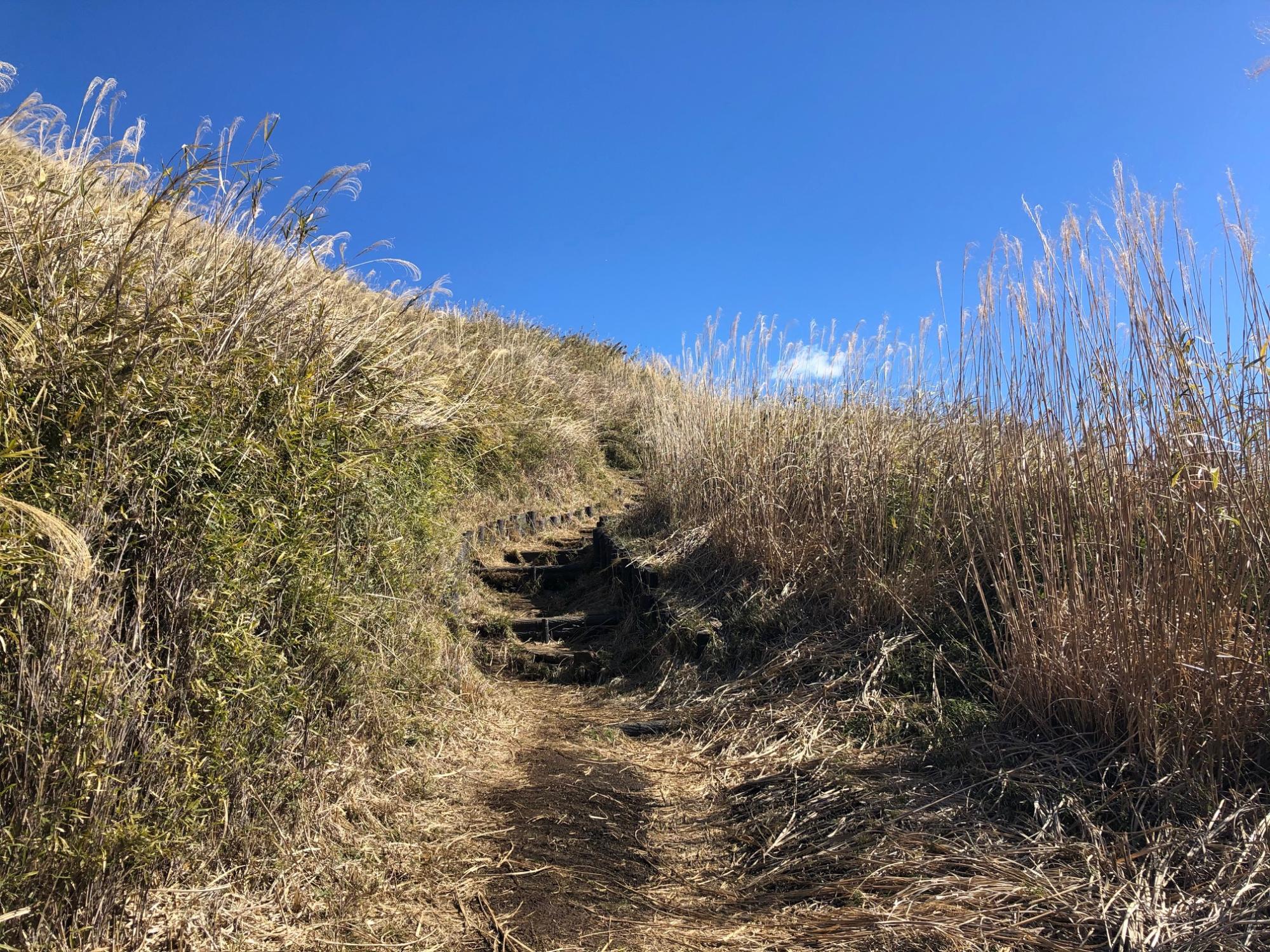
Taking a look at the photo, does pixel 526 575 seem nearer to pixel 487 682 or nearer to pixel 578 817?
pixel 487 682

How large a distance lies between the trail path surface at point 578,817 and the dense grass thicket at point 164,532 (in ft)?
2.42

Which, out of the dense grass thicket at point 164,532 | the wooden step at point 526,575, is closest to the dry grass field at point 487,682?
the dense grass thicket at point 164,532

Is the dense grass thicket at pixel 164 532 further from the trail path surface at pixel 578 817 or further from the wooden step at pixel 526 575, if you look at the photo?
the wooden step at pixel 526 575

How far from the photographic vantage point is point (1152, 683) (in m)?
2.65

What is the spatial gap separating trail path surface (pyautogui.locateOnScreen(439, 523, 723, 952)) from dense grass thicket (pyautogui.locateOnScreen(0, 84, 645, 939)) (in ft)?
2.42

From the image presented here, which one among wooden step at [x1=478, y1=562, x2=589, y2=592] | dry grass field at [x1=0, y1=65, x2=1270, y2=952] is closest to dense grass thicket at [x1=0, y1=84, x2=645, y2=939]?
dry grass field at [x1=0, y1=65, x2=1270, y2=952]

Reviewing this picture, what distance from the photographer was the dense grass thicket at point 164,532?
1794 millimetres

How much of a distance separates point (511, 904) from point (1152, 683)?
2.28 meters

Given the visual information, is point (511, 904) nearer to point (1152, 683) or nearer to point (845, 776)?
point (845, 776)

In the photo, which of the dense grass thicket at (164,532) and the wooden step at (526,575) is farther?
the wooden step at (526,575)

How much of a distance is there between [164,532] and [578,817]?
2083 mm

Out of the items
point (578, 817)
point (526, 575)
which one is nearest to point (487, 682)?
point (578, 817)

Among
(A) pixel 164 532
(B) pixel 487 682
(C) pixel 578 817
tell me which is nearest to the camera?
(A) pixel 164 532

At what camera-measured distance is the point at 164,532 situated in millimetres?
2121
